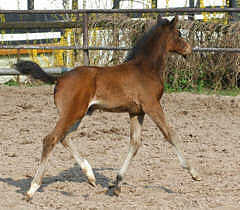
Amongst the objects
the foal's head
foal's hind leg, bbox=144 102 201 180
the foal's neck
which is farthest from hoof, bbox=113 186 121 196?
the foal's head

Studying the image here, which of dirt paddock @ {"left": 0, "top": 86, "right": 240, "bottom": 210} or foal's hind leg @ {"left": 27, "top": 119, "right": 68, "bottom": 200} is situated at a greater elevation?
foal's hind leg @ {"left": 27, "top": 119, "right": 68, "bottom": 200}

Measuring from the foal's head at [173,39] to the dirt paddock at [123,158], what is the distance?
1.25 metres

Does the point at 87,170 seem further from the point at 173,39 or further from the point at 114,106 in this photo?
the point at 173,39

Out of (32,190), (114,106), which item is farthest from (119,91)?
(32,190)

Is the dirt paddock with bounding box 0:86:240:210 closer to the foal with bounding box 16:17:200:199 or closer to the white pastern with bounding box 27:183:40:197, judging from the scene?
the white pastern with bounding box 27:183:40:197

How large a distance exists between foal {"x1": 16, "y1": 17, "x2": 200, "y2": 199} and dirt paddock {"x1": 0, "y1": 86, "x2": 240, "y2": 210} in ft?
0.72

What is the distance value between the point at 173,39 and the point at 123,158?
1.63 m

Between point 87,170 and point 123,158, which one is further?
point 123,158

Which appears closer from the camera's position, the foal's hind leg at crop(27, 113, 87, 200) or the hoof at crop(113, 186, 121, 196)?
the foal's hind leg at crop(27, 113, 87, 200)

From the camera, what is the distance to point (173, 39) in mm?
Answer: 4871

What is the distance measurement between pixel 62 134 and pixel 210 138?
2.96 metres

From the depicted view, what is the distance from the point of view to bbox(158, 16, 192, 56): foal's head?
482 cm

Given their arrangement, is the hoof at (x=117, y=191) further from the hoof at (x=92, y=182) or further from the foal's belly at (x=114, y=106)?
the foal's belly at (x=114, y=106)

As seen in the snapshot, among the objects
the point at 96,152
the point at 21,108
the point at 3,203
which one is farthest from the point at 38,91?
the point at 3,203
